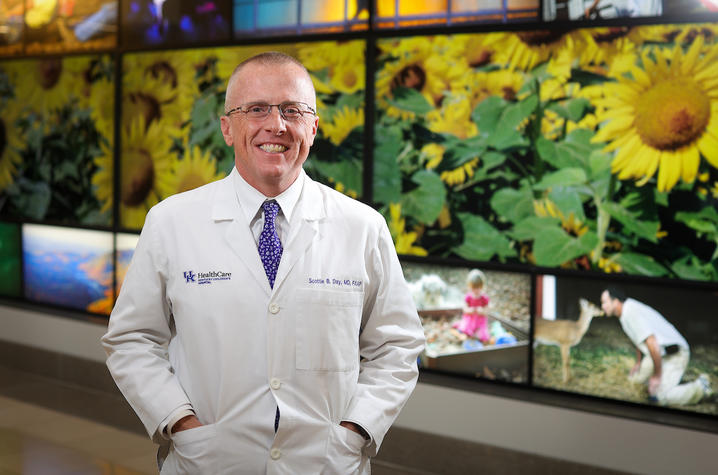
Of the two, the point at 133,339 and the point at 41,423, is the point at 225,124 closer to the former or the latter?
the point at 133,339

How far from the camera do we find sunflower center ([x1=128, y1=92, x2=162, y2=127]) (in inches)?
176

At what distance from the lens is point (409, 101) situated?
3541 millimetres

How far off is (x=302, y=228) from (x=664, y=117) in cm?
189

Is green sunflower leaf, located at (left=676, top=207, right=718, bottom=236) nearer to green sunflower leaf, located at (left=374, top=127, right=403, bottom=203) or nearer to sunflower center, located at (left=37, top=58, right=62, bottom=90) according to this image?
green sunflower leaf, located at (left=374, top=127, right=403, bottom=203)

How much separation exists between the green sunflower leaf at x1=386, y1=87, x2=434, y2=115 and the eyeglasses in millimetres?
1922

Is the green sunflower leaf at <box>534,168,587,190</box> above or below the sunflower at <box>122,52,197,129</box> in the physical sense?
below

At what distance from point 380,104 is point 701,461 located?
6.67ft

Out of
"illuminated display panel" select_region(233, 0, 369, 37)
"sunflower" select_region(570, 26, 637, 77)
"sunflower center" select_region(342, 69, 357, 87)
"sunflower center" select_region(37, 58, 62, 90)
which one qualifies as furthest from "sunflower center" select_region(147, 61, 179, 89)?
"sunflower" select_region(570, 26, 637, 77)

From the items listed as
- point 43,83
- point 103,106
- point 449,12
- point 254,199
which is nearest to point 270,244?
point 254,199

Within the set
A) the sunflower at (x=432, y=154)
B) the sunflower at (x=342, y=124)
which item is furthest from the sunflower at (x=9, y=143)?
the sunflower at (x=432, y=154)

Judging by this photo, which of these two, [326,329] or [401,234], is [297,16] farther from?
[326,329]

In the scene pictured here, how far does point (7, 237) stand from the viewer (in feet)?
17.3

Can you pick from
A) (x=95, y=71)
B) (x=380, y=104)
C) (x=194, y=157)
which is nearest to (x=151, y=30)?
(x=95, y=71)

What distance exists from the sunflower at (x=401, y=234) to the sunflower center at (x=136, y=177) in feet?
5.37
